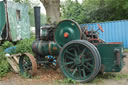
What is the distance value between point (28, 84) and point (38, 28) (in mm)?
2095

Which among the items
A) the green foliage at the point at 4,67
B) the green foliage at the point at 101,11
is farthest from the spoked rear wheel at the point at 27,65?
the green foliage at the point at 101,11

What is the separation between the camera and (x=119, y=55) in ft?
14.2

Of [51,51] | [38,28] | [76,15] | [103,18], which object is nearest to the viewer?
[51,51]

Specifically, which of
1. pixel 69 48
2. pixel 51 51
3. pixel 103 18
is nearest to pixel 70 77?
pixel 69 48

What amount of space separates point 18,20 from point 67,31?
7.26 metres

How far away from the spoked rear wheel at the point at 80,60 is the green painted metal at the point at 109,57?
33cm

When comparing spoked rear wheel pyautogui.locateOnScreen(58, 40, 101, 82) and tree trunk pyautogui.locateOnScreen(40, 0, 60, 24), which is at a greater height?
tree trunk pyautogui.locateOnScreen(40, 0, 60, 24)

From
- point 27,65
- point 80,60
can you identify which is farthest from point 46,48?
point 80,60

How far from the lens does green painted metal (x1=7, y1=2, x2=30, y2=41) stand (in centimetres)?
1065

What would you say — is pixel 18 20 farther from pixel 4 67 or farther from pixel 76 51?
pixel 76 51

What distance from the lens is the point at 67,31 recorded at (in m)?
4.97

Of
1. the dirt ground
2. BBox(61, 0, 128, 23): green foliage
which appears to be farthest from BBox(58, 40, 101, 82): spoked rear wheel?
BBox(61, 0, 128, 23): green foliage

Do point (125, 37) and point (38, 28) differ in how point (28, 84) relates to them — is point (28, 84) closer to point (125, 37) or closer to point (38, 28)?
point (38, 28)

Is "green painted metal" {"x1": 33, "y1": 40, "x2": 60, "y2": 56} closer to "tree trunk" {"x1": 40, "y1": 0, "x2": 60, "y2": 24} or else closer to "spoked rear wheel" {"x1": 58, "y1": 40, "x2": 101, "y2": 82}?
"spoked rear wheel" {"x1": 58, "y1": 40, "x2": 101, "y2": 82}
